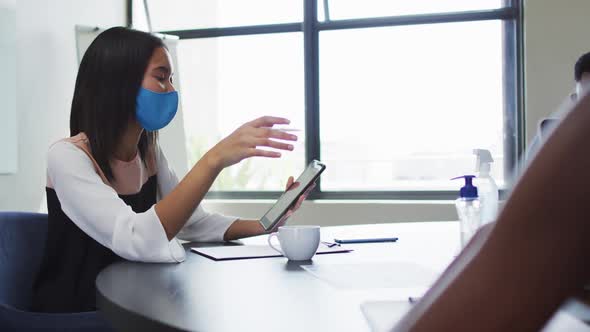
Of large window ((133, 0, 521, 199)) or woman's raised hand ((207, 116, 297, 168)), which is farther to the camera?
large window ((133, 0, 521, 199))

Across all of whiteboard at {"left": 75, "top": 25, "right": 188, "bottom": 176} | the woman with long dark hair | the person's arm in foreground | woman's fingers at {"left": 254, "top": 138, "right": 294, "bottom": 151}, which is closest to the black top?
the woman with long dark hair

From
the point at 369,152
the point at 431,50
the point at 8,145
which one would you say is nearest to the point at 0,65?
the point at 8,145

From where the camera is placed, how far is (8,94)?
3.37 m

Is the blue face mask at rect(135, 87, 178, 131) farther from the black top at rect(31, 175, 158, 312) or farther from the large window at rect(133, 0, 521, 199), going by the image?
the large window at rect(133, 0, 521, 199)

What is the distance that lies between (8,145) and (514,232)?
11.4 ft

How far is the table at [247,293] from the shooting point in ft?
2.66

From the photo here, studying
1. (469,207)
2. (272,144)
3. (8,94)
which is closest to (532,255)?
(272,144)

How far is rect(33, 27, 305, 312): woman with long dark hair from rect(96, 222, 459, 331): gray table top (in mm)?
87

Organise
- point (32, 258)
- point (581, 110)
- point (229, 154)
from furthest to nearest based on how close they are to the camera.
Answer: point (32, 258) → point (229, 154) → point (581, 110)

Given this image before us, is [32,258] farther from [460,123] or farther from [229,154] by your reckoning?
[460,123]

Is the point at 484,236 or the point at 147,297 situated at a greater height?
the point at 484,236

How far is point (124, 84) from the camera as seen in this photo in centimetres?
168

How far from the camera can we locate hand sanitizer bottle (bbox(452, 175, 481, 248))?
53.1 inches

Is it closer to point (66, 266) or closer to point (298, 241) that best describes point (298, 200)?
point (298, 241)
